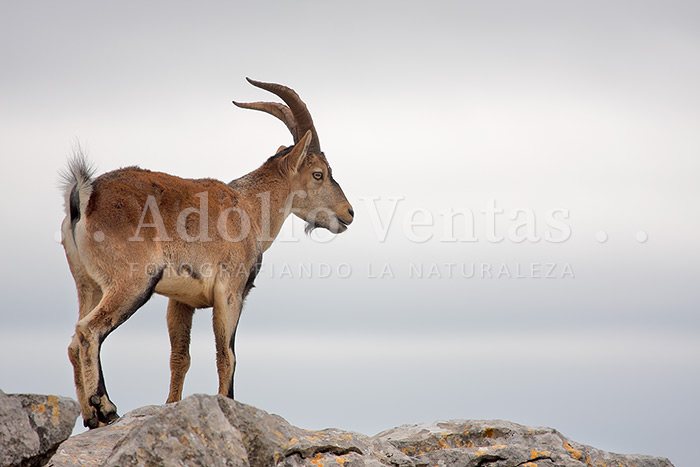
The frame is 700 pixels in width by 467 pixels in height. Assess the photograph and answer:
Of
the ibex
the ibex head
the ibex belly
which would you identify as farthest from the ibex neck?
the ibex belly

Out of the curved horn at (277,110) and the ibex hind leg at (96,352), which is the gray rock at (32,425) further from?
the curved horn at (277,110)

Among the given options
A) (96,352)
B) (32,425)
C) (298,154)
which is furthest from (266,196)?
(32,425)

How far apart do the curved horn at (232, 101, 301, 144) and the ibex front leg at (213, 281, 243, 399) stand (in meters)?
2.98

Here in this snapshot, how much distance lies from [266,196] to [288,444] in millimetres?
5229

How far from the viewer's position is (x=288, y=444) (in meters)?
7.68

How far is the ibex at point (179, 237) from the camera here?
9.48 m

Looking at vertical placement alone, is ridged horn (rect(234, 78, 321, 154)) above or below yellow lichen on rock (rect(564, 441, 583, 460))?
above

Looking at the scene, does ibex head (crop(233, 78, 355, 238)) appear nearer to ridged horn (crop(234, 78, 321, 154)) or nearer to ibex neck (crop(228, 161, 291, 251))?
ridged horn (crop(234, 78, 321, 154))

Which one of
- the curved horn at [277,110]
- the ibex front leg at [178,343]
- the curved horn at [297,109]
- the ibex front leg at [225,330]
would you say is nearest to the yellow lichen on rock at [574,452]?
the ibex front leg at [225,330]

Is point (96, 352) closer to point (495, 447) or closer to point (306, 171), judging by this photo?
point (495, 447)

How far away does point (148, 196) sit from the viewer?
400 inches

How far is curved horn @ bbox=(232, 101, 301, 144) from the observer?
41.7ft

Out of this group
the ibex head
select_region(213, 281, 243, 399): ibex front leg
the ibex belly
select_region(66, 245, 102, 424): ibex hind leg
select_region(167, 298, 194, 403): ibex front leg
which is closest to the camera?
select_region(66, 245, 102, 424): ibex hind leg

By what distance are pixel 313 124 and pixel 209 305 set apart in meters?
3.37
